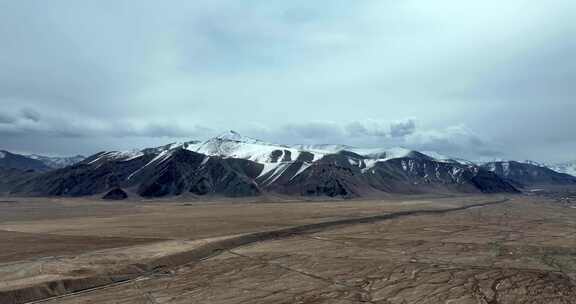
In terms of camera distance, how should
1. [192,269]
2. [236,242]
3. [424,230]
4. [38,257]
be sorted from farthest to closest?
[424,230] < [236,242] < [38,257] < [192,269]

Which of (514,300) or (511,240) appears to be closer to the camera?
(514,300)

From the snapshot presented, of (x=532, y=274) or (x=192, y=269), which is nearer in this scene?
(x=532, y=274)

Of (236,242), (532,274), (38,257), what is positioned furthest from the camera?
(236,242)

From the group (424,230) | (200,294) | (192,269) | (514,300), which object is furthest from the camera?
(424,230)

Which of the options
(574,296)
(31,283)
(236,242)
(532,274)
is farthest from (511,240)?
(31,283)

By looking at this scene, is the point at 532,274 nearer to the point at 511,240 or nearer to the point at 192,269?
the point at 511,240

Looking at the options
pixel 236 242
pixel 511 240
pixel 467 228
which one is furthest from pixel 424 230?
pixel 236 242

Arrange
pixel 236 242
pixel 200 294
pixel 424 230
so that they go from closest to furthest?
pixel 200 294 → pixel 236 242 → pixel 424 230

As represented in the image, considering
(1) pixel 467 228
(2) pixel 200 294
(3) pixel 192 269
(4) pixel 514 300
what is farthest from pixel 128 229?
(4) pixel 514 300

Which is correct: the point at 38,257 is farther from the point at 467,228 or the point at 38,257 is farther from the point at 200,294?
the point at 467,228
